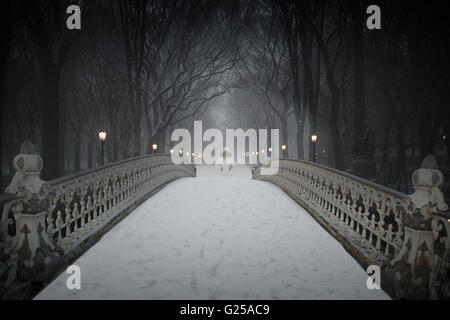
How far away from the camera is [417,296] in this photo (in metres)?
4.28

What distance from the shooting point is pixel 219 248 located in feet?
21.8

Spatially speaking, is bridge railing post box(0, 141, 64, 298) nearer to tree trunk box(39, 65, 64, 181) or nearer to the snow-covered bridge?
the snow-covered bridge

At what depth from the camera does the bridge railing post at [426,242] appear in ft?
13.7

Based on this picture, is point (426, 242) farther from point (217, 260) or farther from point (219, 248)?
point (219, 248)

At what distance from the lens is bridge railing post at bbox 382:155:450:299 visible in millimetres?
4184

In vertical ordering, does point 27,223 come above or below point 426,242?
above

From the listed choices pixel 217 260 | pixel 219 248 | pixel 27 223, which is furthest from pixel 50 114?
pixel 217 260

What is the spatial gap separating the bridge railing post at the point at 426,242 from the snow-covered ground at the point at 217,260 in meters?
0.62

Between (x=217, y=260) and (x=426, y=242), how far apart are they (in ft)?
10.7

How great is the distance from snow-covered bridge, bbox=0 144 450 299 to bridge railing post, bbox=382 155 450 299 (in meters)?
0.01

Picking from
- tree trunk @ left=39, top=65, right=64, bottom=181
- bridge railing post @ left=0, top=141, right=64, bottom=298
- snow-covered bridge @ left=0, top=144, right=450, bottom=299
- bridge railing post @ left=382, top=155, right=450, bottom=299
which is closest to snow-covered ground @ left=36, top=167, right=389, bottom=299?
snow-covered bridge @ left=0, top=144, right=450, bottom=299

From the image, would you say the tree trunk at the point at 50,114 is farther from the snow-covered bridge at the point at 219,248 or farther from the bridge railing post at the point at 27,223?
the bridge railing post at the point at 27,223

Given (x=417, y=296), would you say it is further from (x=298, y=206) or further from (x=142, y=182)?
(x=142, y=182)
